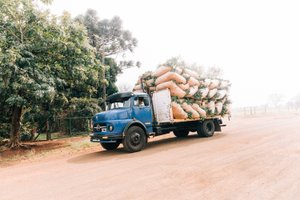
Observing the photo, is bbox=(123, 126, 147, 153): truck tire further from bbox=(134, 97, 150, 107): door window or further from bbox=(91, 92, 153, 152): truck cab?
bbox=(134, 97, 150, 107): door window

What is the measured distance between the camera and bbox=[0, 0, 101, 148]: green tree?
10.9 metres

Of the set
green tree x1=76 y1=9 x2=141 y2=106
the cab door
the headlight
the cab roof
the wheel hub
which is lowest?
the wheel hub

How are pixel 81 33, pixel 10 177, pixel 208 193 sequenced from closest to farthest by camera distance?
pixel 208 193 < pixel 10 177 < pixel 81 33

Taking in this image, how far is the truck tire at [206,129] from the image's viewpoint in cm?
1363

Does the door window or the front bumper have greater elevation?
the door window

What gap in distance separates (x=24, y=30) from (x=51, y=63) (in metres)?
2.05

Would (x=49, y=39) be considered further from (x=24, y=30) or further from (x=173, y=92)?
(x=173, y=92)

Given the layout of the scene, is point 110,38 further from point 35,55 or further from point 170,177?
point 170,177

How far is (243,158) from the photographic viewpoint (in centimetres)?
760

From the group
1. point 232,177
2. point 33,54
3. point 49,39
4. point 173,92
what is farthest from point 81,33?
point 232,177

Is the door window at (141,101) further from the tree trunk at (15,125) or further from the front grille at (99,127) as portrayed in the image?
the tree trunk at (15,125)

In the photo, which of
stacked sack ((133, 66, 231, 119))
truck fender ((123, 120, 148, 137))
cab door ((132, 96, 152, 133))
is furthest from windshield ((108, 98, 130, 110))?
stacked sack ((133, 66, 231, 119))

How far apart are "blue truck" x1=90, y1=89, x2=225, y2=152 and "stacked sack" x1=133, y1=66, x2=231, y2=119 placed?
43 cm

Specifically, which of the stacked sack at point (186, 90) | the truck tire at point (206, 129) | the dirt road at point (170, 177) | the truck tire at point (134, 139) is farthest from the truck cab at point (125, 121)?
the truck tire at point (206, 129)
